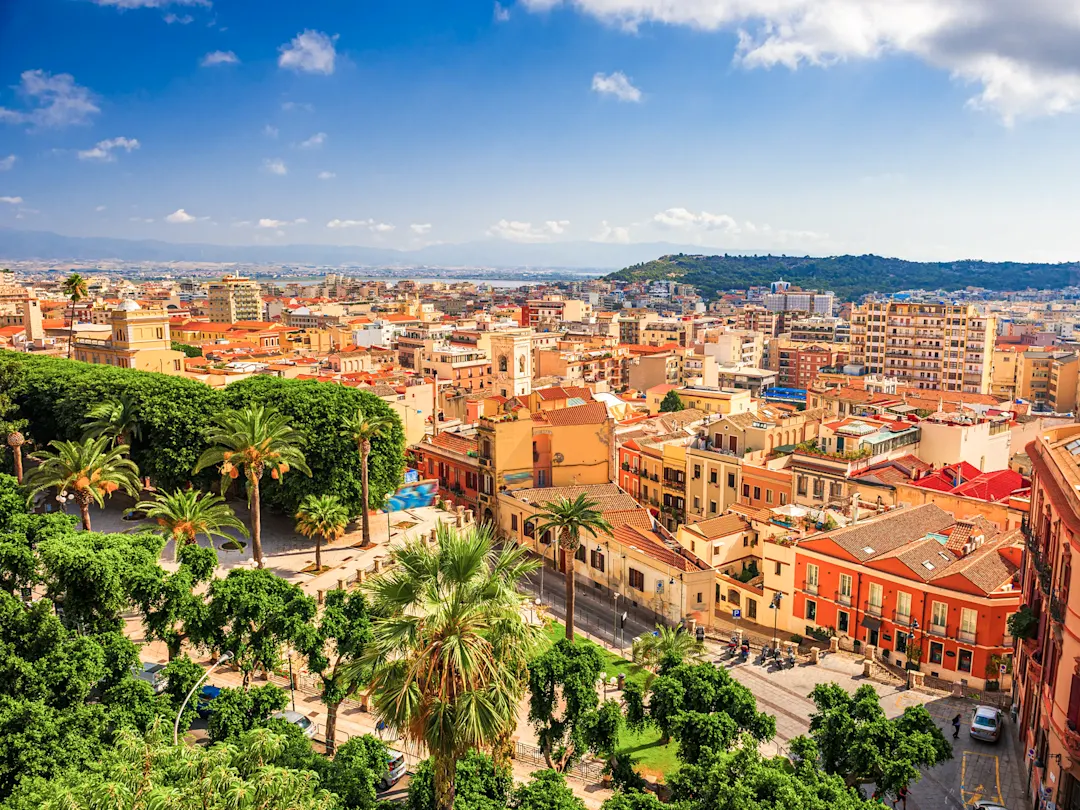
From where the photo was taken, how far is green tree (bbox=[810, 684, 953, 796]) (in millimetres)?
25781

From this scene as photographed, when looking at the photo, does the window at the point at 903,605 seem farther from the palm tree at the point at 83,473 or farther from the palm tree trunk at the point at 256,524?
the palm tree at the point at 83,473

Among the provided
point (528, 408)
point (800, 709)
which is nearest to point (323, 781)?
point (800, 709)

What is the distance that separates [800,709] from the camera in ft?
124

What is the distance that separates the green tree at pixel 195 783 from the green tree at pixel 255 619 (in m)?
8.85

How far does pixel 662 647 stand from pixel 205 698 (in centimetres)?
1991

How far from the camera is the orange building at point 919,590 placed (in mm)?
41562

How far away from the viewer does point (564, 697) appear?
29812 mm

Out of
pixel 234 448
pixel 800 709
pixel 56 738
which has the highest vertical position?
pixel 234 448

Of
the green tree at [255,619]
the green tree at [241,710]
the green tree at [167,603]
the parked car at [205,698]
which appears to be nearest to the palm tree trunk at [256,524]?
the parked car at [205,698]

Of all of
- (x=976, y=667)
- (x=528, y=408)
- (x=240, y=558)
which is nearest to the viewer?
(x=976, y=667)

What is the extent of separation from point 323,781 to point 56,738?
8734 mm

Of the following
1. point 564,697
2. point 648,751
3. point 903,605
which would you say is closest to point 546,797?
point 564,697

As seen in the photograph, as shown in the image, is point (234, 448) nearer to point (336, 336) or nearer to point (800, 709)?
point (800, 709)

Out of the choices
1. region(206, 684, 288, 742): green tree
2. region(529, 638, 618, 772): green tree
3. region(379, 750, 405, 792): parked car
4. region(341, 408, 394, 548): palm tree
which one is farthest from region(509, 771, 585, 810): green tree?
region(341, 408, 394, 548): palm tree
